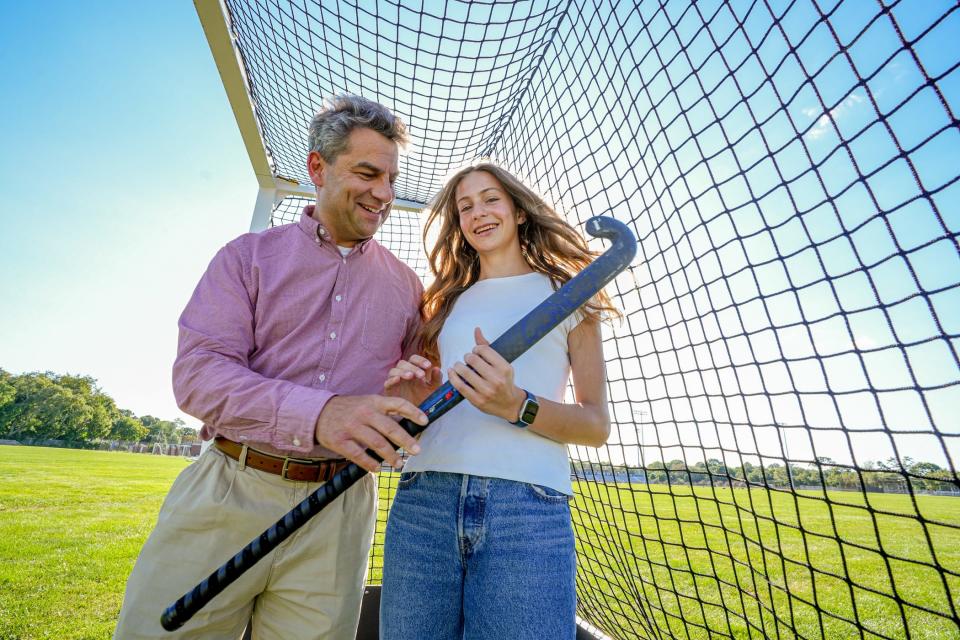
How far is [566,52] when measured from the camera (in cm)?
286

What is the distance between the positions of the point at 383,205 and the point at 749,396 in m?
1.66

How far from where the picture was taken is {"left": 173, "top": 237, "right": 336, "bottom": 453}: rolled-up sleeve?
47.1 inches

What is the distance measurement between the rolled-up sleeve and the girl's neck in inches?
27.4

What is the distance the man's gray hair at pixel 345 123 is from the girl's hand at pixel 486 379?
956mm

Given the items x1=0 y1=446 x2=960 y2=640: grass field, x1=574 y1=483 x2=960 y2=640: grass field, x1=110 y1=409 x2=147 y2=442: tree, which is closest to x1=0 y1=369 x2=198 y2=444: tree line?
x1=110 y1=409 x2=147 y2=442: tree

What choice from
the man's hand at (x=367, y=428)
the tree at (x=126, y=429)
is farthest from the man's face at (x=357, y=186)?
the tree at (x=126, y=429)

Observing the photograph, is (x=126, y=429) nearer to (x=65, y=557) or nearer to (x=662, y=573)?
(x=65, y=557)

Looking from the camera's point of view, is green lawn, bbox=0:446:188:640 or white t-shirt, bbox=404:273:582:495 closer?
white t-shirt, bbox=404:273:582:495

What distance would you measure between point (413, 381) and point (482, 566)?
24.2 inches

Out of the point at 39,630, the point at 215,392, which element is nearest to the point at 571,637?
the point at 215,392

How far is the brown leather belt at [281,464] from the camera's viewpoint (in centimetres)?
139

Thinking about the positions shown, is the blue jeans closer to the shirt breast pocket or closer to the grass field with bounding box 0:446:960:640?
the shirt breast pocket

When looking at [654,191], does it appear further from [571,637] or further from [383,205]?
[571,637]

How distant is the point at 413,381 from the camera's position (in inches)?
61.6
